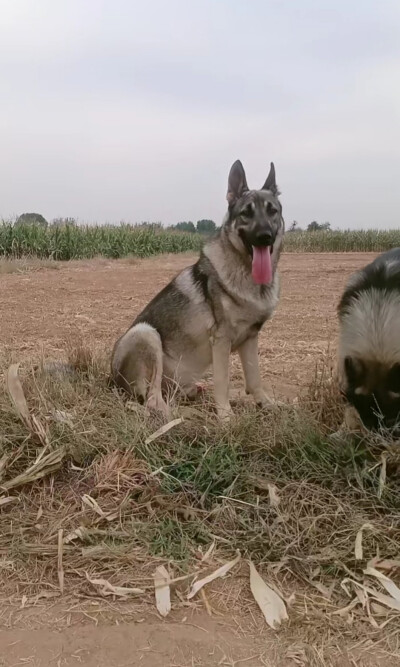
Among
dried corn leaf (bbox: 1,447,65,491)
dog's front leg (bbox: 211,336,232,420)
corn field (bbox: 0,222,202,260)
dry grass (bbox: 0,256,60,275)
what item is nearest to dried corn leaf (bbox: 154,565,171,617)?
dried corn leaf (bbox: 1,447,65,491)

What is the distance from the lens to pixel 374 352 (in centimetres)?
270

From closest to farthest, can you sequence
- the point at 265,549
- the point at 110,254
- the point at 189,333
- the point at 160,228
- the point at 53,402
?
the point at 265,549 < the point at 53,402 < the point at 189,333 < the point at 110,254 < the point at 160,228

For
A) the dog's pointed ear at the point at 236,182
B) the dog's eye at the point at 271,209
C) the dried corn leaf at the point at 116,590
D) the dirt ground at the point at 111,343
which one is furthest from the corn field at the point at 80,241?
the dried corn leaf at the point at 116,590

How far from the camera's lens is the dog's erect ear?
14.0ft

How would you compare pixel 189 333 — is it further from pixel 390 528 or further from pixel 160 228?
pixel 160 228

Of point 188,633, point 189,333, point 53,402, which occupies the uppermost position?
point 189,333

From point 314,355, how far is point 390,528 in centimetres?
320

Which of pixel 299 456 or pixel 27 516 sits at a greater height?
pixel 299 456

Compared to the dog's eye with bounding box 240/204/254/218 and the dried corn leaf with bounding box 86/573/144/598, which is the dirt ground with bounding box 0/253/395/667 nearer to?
the dried corn leaf with bounding box 86/573/144/598

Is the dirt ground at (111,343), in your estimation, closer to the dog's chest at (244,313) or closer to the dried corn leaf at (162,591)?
the dried corn leaf at (162,591)

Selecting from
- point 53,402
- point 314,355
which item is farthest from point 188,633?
point 314,355

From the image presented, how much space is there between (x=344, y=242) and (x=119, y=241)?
1754 centimetres

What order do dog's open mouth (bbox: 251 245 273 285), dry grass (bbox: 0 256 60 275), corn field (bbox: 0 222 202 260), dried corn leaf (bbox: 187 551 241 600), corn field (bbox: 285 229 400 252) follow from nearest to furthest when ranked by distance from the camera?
dried corn leaf (bbox: 187 551 241 600)
dog's open mouth (bbox: 251 245 273 285)
dry grass (bbox: 0 256 60 275)
corn field (bbox: 0 222 202 260)
corn field (bbox: 285 229 400 252)

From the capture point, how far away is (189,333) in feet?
13.6
